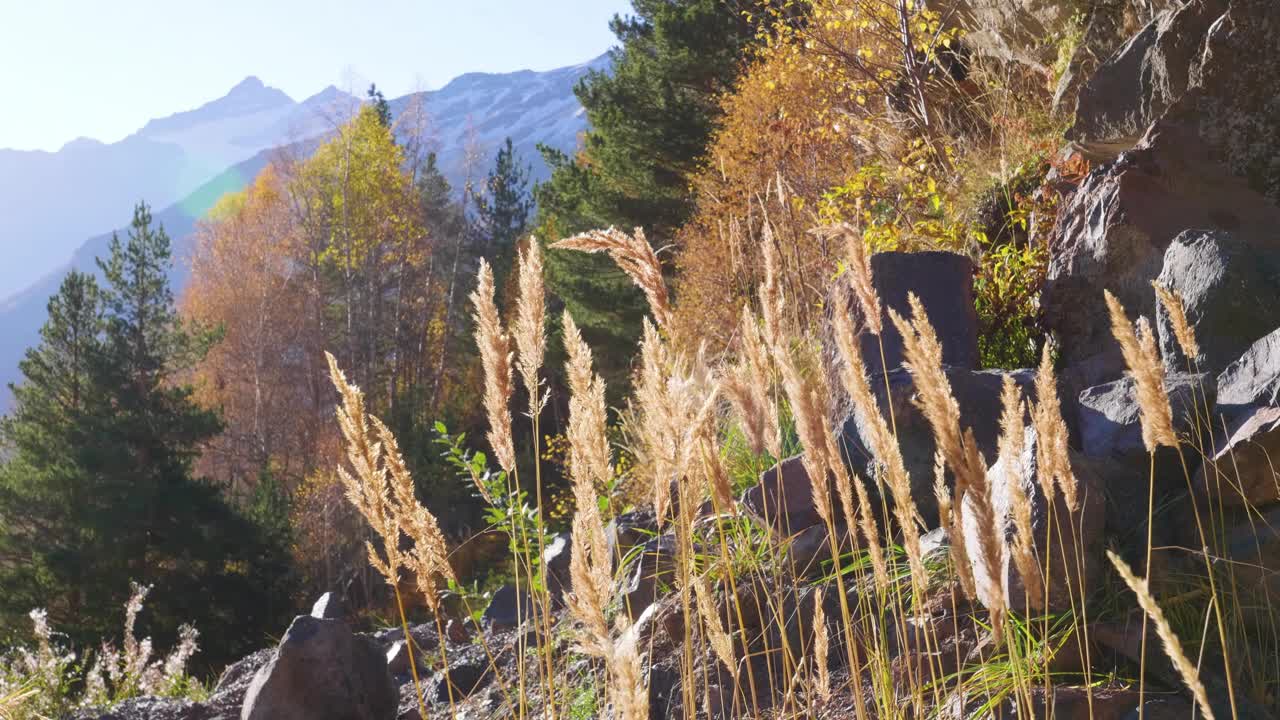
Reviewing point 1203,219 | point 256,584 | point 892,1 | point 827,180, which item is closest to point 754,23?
point 827,180

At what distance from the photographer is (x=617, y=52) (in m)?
21.1

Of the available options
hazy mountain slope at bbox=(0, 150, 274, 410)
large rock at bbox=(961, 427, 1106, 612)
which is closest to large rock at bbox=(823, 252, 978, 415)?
large rock at bbox=(961, 427, 1106, 612)

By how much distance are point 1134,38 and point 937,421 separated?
4.20 meters

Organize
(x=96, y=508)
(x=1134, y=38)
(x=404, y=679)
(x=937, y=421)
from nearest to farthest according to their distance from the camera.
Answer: (x=937, y=421), (x=1134, y=38), (x=404, y=679), (x=96, y=508)

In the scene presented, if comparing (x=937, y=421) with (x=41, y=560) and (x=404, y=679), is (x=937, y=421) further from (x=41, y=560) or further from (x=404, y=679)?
(x=41, y=560)

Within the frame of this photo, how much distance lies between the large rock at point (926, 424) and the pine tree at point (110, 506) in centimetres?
1235

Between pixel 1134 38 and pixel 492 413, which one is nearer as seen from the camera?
pixel 492 413

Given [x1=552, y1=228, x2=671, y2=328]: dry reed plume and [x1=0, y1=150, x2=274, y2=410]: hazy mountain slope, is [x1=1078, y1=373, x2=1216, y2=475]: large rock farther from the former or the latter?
[x1=0, y1=150, x2=274, y2=410]: hazy mountain slope

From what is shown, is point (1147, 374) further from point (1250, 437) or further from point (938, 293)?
point (938, 293)

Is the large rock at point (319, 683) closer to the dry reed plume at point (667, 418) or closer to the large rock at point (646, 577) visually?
the large rock at point (646, 577)

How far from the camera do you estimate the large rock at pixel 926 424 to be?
3377 millimetres

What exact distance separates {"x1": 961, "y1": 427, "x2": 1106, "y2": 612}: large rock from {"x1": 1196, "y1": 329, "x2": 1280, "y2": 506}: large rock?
0.96 ft

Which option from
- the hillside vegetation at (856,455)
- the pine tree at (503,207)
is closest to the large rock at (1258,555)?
the hillside vegetation at (856,455)

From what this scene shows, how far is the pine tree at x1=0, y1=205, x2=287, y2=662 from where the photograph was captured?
13531mm
